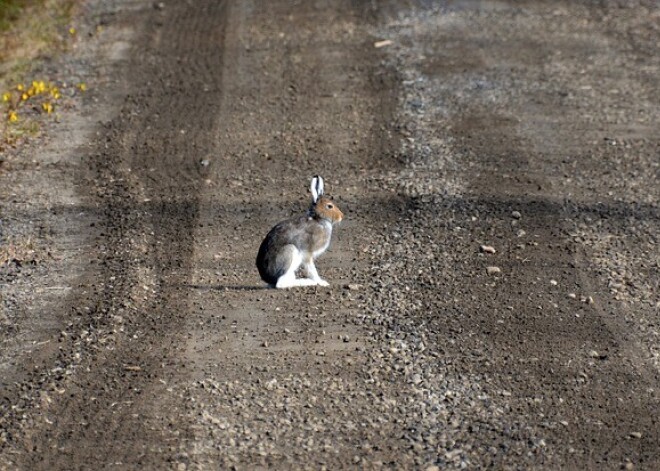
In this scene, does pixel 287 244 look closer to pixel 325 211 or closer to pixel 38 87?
pixel 325 211

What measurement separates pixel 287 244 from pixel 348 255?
94 centimetres

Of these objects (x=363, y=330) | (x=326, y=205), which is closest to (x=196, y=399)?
(x=363, y=330)

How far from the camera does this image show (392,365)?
7125mm

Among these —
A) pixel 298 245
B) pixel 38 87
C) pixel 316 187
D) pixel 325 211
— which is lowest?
pixel 38 87

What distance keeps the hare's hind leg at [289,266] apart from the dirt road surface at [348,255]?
0.27 ft

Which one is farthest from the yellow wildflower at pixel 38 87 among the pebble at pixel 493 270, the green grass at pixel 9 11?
the pebble at pixel 493 270

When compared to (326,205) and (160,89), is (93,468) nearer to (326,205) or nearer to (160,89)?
(326,205)

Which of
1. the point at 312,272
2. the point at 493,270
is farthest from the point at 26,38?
the point at 493,270

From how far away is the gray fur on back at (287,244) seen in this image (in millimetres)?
7863

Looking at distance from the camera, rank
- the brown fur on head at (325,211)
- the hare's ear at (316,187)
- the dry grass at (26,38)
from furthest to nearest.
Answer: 1. the dry grass at (26,38)
2. the brown fur on head at (325,211)
3. the hare's ear at (316,187)

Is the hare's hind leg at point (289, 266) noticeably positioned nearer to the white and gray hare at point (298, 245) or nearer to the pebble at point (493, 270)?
the white and gray hare at point (298, 245)

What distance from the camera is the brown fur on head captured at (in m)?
8.11

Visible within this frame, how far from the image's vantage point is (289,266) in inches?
311

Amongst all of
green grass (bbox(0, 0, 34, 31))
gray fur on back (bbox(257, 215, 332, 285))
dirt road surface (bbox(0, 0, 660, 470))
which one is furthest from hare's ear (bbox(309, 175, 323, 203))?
green grass (bbox(0, 0, 34, 31))
